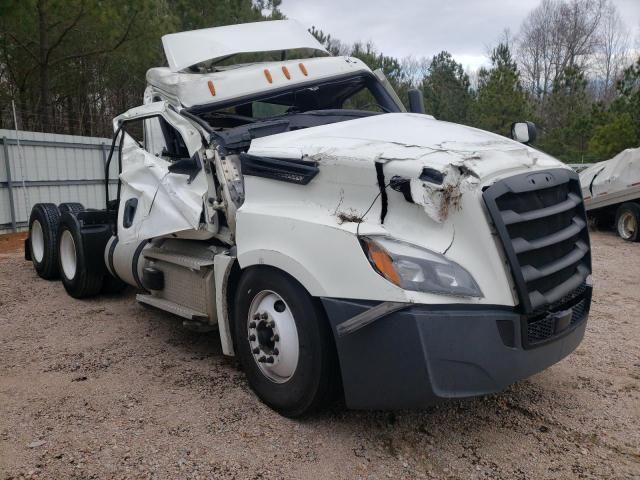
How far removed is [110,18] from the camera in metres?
14.4

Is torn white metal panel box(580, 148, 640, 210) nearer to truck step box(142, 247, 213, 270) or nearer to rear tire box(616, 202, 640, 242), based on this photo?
rear tire box(616, 202, 640, 242)

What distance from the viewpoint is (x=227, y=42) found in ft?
16.1

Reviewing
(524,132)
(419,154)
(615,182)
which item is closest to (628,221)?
(615,182)

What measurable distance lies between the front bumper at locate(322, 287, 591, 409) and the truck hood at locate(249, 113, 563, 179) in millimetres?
740

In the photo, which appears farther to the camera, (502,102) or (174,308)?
(502,102)

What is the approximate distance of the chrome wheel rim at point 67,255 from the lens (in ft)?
21.4

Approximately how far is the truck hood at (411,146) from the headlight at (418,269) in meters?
0.44

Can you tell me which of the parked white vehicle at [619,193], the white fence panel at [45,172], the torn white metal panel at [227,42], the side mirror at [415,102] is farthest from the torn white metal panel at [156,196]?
the parked white vehicle at [619,193]

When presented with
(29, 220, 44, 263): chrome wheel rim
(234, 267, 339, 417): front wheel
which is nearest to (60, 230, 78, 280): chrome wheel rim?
(29, 220, 44, 263): chrome wheel rim

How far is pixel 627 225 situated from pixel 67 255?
10.6 metres

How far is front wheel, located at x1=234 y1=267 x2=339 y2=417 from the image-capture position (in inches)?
123

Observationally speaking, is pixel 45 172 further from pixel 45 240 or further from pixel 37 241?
pixel 45 240

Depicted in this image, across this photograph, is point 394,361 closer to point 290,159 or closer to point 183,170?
point 290,159

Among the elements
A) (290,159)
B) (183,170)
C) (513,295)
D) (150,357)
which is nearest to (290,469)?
(513,295)
